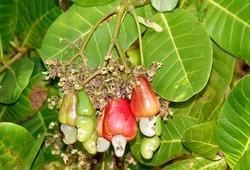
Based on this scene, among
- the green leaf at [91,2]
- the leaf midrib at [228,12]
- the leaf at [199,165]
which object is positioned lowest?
the leaf at [199,165]

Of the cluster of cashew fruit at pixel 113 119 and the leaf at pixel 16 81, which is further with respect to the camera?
the leaf at pixel 16 81

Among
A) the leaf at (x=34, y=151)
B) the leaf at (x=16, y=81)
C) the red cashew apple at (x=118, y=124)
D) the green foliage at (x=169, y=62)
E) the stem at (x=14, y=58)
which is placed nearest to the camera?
the red cashew apple at (x=118, y=124)

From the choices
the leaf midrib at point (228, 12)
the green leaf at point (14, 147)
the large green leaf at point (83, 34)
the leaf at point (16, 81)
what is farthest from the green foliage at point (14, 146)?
the leaf midrib at point (228, 12)

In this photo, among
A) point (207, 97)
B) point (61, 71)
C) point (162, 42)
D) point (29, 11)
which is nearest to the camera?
point (61, 71)

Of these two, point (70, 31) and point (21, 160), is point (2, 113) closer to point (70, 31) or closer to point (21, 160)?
point (21, 160)

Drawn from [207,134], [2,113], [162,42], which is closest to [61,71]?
[162,42]

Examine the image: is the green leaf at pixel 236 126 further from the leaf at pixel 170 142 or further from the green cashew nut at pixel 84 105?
the green cashew nut at pixel 84 105

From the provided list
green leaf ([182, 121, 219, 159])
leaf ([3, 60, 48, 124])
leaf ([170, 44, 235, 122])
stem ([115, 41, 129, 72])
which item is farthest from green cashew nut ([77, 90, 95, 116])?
leaf ([3, 60, 48, 124])
